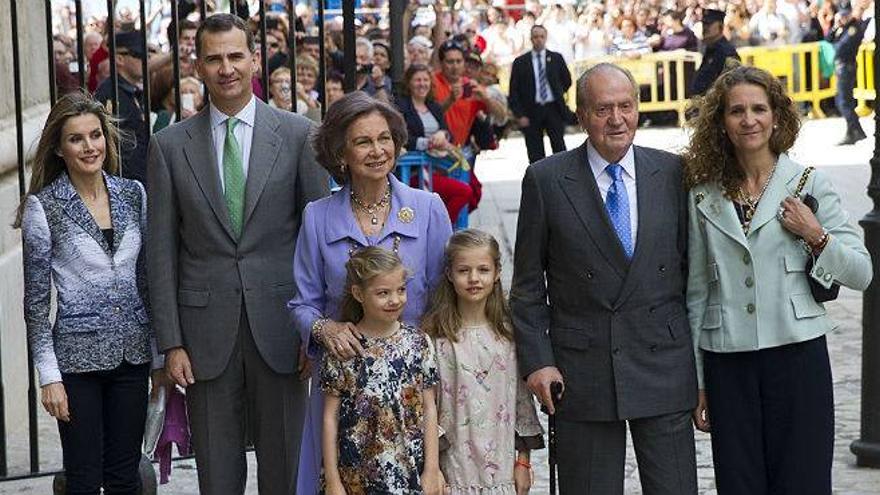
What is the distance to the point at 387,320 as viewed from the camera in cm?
562

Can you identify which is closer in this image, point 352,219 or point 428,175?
point 352,219

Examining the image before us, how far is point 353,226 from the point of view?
227 inches

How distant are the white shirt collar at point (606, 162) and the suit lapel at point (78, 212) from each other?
69.0 inches

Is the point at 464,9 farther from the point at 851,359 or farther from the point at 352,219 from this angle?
the point at 352,219

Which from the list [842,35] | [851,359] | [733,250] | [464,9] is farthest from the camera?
[464,9]

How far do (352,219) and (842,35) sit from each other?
20204mm

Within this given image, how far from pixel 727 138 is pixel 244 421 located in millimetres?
1863

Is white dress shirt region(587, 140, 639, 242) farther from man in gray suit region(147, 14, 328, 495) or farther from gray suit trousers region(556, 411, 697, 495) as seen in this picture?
man in gray suit region(147, 14, 328, 495)

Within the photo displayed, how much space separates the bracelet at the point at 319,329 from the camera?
5641 mm

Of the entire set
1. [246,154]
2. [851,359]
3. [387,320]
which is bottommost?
[851,359]

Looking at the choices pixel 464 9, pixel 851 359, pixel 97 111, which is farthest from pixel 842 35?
pixel 97 111

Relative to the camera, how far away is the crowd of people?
5.59m

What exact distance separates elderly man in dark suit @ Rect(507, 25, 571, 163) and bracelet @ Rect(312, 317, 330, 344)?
1451 cm

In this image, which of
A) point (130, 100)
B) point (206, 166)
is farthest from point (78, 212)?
point (130, 100)
